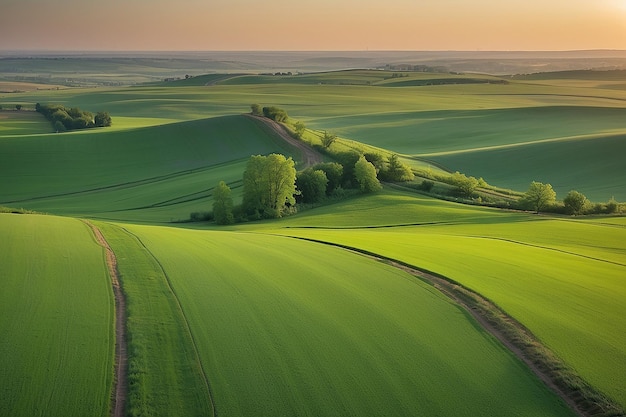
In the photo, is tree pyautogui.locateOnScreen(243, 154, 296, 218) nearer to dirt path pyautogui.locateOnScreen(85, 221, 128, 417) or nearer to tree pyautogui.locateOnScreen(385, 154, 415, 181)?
tree pyautogui.locateOnScreen(385, 154, 415, 181)

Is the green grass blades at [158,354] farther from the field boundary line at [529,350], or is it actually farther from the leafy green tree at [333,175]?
the leafy green tree at [333,175]

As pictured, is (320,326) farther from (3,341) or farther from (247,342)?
(3,341)

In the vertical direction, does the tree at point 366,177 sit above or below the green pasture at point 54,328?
above

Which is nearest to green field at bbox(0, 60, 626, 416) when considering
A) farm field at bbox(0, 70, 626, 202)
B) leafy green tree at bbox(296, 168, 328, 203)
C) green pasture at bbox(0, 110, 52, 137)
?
leafy green tree at bbox(296, 168, 328, 203)

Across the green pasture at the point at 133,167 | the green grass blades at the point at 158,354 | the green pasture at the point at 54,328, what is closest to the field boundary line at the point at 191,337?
the green grass blades at the point at 158,354

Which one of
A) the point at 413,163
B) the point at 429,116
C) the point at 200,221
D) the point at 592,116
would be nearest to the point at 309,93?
the point at 429,116
